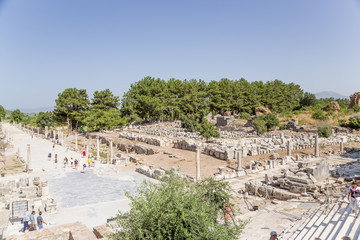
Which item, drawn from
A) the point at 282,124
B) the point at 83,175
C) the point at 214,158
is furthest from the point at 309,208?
the point at 282,124

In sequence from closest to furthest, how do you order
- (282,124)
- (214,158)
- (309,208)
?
(309,208) < (214,158) < (282,124)

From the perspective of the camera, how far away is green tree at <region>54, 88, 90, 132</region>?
5225cm

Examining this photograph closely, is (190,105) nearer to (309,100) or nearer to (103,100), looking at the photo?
(103,100)

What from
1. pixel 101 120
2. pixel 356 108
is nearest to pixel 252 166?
pixel 101 120

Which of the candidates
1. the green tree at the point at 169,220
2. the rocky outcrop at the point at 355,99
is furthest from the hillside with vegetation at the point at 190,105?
the green tree at the point at 169,220

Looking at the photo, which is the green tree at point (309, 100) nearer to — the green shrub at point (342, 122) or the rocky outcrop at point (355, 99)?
the rocky outcrop at point (355, 99)

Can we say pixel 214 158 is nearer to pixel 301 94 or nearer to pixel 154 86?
pixel 154 86

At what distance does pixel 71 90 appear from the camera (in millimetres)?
53875

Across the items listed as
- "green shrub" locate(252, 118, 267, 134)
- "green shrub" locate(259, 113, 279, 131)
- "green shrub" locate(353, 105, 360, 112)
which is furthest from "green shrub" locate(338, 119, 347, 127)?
"green shrub" locate(252, 118, 267, 134)

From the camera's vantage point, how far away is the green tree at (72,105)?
5225 cm

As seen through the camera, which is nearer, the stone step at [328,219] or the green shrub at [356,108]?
the stone step at [328,219]

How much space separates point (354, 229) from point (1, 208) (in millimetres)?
15724

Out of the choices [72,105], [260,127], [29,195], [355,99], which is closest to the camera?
[29,195]

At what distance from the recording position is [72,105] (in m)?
54.5
